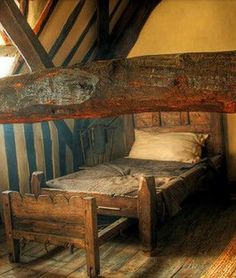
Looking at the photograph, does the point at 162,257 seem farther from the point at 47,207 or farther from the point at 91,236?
the point at 47,207

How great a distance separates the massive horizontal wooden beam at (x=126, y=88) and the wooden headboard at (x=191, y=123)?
2.90 metres

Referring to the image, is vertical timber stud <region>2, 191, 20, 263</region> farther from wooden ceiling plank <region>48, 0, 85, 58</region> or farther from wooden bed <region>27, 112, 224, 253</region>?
wooden ceiling plank <region>48, 0, 85, 58</region>

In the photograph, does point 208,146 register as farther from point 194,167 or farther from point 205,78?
point 205,78

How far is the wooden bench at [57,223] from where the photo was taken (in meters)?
2.48

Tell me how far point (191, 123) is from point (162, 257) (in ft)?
6.78

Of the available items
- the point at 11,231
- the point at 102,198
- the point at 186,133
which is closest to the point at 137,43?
the point at 186,133

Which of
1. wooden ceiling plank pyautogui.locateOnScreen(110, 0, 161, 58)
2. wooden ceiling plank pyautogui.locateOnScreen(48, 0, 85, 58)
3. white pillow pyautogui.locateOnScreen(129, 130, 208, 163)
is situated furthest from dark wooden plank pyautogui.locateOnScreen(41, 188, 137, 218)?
wooden ceiling plank pyautogui.locateOnScreen(110, 0, 161, 58)

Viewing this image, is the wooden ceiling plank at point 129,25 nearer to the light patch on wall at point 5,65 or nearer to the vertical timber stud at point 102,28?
the vertical timber stud at point 102,28

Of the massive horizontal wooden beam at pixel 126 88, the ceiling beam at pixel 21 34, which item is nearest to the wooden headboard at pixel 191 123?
the ceiling beam at pixel 21 34

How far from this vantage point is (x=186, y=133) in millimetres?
4398

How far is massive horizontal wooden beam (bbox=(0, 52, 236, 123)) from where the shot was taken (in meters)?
1.42

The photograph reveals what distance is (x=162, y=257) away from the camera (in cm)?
282

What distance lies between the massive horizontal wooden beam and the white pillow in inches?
100.0

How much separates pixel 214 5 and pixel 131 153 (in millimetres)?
2015
